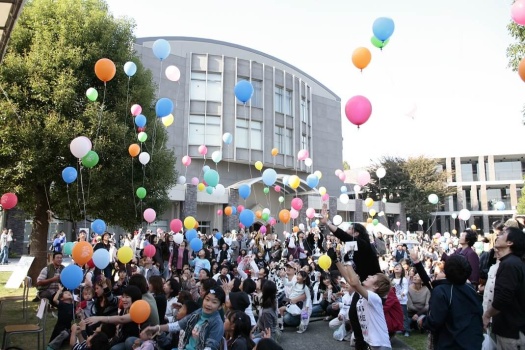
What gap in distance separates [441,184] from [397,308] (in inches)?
1437

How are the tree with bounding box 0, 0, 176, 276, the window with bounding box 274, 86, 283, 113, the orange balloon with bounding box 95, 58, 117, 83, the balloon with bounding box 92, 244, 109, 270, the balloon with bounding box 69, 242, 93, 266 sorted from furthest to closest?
1. the window with bounding box 274, 86, 283, 113
2. the tree with bounding box 0, 0, 176, 276
3. the orange balloon with bounding box 95, 58, 117, 83
4. the balloon with bounding box 92, 244, 109, 270
5. the balloon with bounding box 69, 242, 93, 266

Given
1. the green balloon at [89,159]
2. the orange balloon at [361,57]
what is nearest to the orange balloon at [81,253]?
the green balloon at [89,159]

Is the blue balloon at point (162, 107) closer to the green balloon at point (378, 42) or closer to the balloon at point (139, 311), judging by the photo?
the green balloon at point (378, 42)

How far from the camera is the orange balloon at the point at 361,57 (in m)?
8.20

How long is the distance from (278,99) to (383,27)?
22022 millimetres

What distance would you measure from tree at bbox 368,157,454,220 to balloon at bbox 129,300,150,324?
118ft

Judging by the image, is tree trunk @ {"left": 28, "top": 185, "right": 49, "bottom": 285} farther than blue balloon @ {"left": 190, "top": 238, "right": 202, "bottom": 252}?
Yes

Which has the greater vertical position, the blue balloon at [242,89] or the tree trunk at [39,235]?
the blue balloon at [242,89]

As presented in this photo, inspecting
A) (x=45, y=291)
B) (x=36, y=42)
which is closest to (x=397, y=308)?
(x=45, y=291)

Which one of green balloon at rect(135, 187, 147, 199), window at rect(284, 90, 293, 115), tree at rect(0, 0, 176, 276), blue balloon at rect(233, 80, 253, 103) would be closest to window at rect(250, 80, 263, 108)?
window at rect(284, 90, 293, 115)

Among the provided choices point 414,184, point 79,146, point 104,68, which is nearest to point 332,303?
point 79,146

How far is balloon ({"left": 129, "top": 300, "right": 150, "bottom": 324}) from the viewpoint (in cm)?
464

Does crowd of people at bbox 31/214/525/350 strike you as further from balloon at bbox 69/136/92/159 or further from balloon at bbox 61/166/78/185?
balloon at bbox 69/136/92/159

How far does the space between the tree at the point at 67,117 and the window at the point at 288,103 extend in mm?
17960
